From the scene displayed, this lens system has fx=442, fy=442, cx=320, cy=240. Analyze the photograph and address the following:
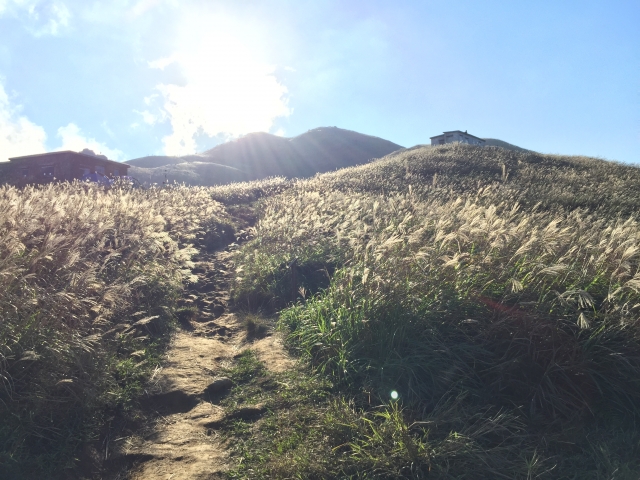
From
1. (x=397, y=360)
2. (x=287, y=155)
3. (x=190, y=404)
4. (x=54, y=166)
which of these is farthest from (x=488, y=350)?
(x=287, y=155)

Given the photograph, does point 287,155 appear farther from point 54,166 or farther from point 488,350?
point 488,350

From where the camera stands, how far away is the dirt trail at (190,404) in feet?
12.6

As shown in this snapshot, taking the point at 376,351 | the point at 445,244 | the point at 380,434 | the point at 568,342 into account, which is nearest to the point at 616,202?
the point at 445,244

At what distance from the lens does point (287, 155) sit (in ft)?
344

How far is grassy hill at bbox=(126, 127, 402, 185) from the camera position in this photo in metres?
93.2

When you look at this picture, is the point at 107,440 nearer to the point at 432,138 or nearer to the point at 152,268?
the point at 152,268

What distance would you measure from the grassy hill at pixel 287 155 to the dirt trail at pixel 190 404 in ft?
241

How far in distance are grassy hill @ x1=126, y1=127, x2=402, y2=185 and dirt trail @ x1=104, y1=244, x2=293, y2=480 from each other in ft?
241

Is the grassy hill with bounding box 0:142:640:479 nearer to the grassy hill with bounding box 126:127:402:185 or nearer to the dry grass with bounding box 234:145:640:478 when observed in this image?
the dry grass with bounding box 234:145:640:478

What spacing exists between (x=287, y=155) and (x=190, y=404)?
336ft

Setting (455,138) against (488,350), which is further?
(455,138)

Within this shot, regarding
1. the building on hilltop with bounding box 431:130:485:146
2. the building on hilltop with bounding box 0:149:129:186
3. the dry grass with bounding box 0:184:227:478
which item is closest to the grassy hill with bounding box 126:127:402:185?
the building on hilltop with bounding box 431:130:485:146

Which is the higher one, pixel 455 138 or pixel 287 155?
pixel 287 155

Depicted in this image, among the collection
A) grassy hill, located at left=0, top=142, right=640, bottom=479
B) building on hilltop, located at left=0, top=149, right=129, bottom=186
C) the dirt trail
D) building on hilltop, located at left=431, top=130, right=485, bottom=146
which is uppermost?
building on hilltop, located at left=431, top=130, right=485, bottom=146
